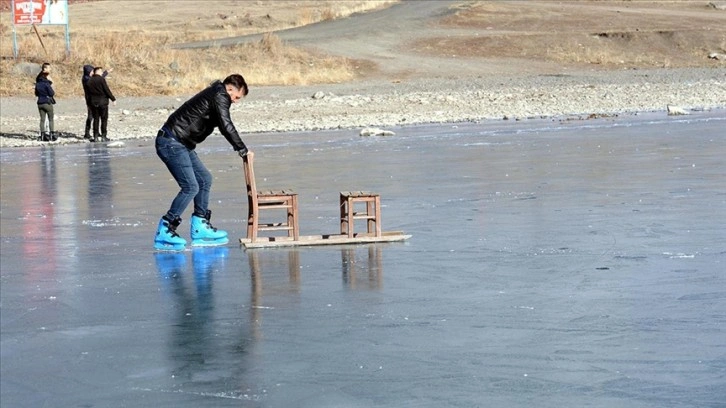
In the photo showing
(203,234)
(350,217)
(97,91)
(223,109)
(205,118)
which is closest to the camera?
(223,109)

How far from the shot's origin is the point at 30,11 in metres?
38.9

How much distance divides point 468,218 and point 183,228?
2868mm

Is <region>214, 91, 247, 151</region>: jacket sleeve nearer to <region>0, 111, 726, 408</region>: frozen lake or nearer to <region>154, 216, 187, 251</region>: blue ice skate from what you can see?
<region>154, 216, 187, 251</region>: blue ice skate

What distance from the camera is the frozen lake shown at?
23.6ft

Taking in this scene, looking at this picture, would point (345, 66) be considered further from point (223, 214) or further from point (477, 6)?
point (223, 214)

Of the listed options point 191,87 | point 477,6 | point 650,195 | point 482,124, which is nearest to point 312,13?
point 477,6

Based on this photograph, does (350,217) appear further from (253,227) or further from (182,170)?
(182,170)

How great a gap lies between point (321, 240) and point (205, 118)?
4.89 feet

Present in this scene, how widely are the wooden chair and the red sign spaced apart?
27.8 meters

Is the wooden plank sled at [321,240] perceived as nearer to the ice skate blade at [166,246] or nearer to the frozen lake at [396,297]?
the frozen lake at [396,297]

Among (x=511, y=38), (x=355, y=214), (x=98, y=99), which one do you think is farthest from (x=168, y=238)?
(x=511, y=38)

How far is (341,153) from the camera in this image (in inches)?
880

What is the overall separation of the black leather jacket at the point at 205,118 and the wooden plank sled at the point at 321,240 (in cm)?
86

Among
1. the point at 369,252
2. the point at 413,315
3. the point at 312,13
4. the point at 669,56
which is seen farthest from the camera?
the point at 312,13
